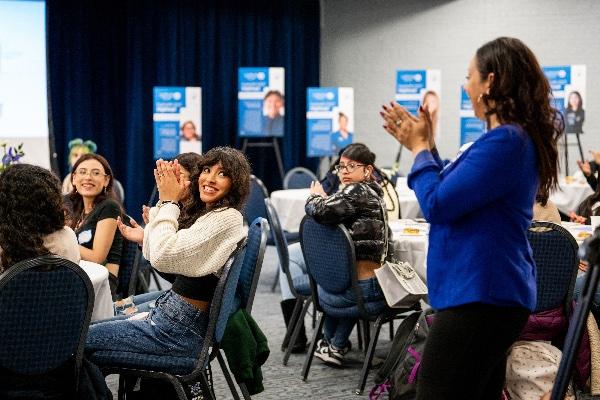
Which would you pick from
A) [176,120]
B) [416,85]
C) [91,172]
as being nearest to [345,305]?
[91,172]

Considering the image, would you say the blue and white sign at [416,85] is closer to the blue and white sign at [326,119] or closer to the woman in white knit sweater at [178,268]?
the blue and white sign at [326,119]

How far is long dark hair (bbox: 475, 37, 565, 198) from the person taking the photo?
1.95 meters

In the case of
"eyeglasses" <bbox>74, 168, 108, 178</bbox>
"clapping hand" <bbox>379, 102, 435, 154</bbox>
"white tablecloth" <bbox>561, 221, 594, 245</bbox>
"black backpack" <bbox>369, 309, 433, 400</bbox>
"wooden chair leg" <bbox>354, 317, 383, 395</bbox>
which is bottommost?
"wooden chair leg" <bbox>354, 317, 383, 395</bbox>

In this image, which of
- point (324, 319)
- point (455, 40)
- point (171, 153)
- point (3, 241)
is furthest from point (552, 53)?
point (3, 241)

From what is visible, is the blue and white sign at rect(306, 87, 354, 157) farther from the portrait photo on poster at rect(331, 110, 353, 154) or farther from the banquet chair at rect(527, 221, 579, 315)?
the banquet chair at rect(527, 221, 579, 315)

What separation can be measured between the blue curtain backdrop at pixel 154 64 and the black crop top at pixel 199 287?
268 inches

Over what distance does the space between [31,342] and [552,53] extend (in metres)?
8.17

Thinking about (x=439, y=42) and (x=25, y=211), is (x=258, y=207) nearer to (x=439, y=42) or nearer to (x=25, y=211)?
(x=25, y=211)

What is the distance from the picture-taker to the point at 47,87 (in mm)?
9023

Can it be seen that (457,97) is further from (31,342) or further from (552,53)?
(31,342)

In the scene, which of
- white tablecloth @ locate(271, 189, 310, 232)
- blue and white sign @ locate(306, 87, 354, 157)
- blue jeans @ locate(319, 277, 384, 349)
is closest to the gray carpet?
blue jeans @ locate(319, 277, 384, 349)

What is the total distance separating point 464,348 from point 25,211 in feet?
4.79

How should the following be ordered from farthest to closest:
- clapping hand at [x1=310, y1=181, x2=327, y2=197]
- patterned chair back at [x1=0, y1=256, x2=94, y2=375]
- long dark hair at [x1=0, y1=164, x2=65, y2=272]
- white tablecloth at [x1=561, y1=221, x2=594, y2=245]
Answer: white tablecloth at [x1=561, y1=221, x2=594, y2=245]
clapping hand at [x1=310, y1=181, x2=327, y2=197]
long dark hair at [x1=0, y1=164, x2=65, y2=272]
patterned chair back at [x1=0, y1=256, x2=94, y2=375]

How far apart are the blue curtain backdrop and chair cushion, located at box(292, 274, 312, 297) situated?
17.7ft
